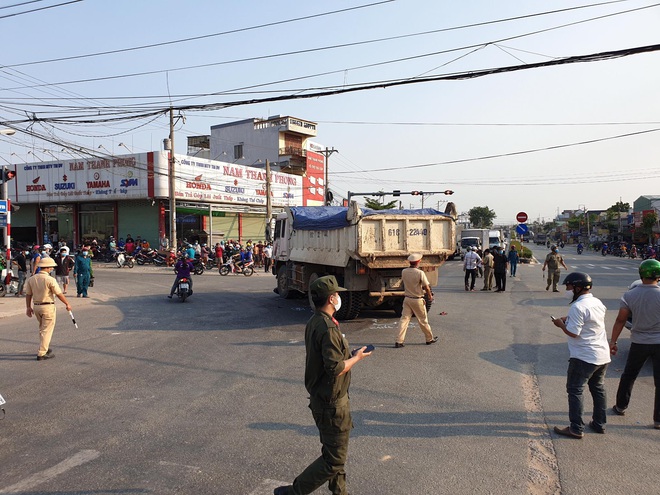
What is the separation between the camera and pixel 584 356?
4.67 m

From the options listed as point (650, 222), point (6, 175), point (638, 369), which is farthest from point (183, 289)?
point (650, 222)

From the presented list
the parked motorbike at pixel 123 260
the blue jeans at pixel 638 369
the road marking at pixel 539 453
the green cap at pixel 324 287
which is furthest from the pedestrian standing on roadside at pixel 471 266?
the parked motorbike at pixel 123 260

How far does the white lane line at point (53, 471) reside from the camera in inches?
151

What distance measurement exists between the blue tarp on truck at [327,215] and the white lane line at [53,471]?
709 centimetres

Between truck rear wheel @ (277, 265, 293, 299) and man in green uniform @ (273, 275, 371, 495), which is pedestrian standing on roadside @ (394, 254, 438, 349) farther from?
truck rear wheel @ (277, 265, 293, 299)

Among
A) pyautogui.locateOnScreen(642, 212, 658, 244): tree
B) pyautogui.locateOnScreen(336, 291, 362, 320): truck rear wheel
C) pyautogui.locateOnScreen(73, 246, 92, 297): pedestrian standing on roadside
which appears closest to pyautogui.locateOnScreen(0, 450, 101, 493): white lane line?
pyautogui.locateOnScreen(336, 291, 362, 320): truck rear wheel

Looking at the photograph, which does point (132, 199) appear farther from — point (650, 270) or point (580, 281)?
point (650, 270)

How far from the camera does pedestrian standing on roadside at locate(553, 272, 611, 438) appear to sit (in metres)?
4.66

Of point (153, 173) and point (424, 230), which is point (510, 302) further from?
point (153, 173)

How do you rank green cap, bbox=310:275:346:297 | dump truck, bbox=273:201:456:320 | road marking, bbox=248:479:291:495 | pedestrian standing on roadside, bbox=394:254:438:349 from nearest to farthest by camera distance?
green cap, bbox=310:275:346:297
road marking, bbox=248:479:291:495
pedestrian standing on roadside, bbox=394:254:438:349
dump truck, bbox=273:201:456:320

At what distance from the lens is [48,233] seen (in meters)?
35.2

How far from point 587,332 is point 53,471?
480cm

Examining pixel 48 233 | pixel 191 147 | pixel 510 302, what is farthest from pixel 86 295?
pixel 191 147

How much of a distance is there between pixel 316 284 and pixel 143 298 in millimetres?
13317
